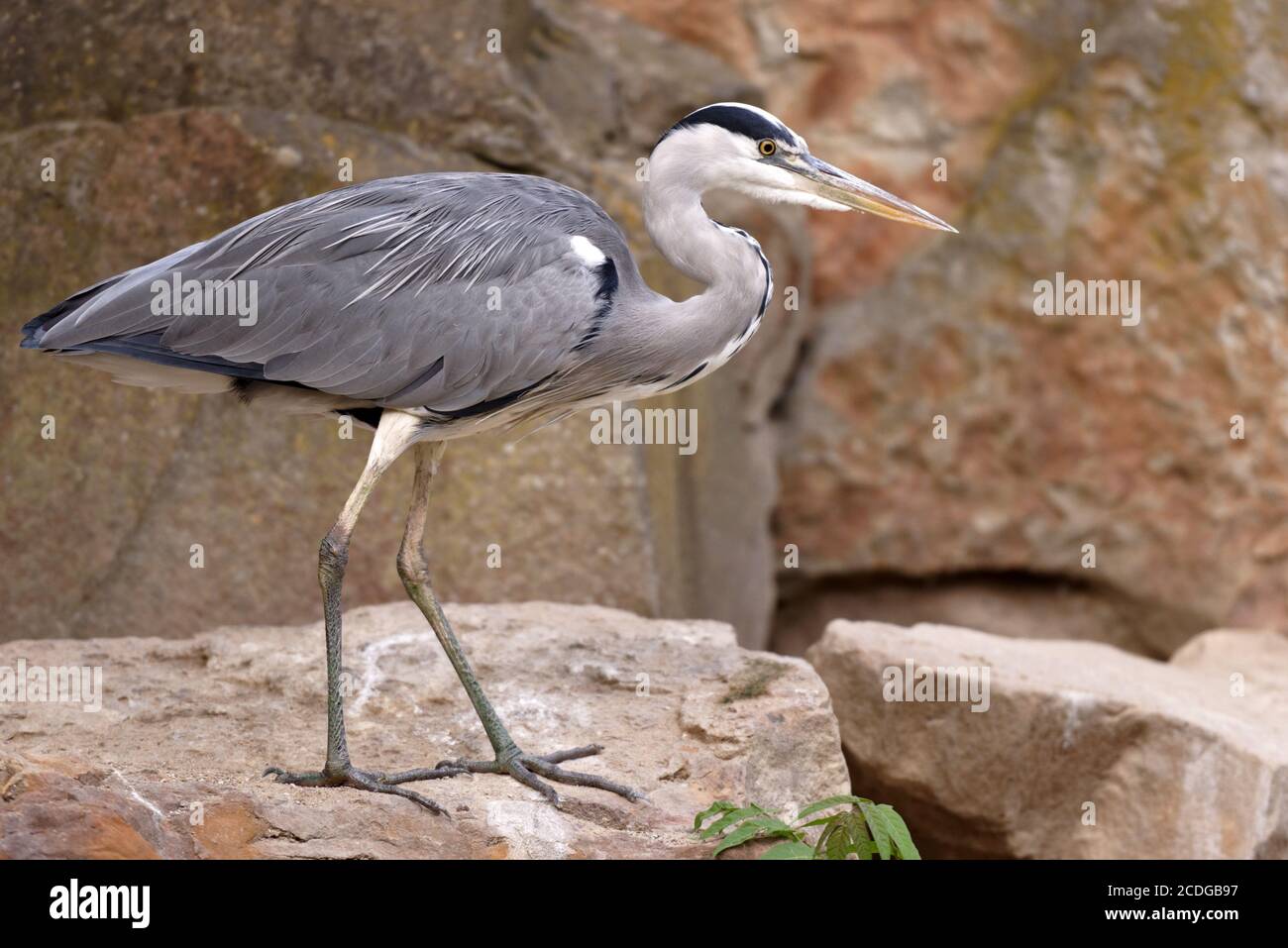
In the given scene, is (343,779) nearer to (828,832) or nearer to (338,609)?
(338,609)

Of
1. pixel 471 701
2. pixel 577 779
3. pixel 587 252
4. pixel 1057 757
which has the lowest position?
pixel 1057 757

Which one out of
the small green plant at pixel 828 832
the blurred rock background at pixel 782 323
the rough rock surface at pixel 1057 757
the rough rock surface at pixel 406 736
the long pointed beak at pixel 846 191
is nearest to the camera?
the rough rock surface at pixel 406 736

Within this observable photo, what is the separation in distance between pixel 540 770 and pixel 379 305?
1315 mm

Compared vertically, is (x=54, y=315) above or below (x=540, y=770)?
above

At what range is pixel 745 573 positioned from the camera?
7.34 metres

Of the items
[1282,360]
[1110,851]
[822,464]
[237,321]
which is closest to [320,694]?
[237,321]

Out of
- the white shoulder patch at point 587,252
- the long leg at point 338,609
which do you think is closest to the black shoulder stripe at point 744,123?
the white shoulder patch at point 587,252

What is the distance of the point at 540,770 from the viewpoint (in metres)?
4.44

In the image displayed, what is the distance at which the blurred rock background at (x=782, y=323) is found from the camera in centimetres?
585

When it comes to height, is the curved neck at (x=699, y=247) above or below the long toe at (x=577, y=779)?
above

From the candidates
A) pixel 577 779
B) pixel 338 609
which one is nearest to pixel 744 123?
pixel 338 609

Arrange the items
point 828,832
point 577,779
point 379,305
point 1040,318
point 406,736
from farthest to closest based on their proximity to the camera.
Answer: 1. point 1040,318
2. point 406,736
3. point 379,305
4. point 577,779
5. point 828,832

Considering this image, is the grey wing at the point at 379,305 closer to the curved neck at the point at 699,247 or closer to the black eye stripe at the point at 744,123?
the curved neck at the point at 699,247

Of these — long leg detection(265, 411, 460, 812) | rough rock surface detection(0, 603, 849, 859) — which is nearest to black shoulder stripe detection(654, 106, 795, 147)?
long leg detection(265, 411, 460, 812)
